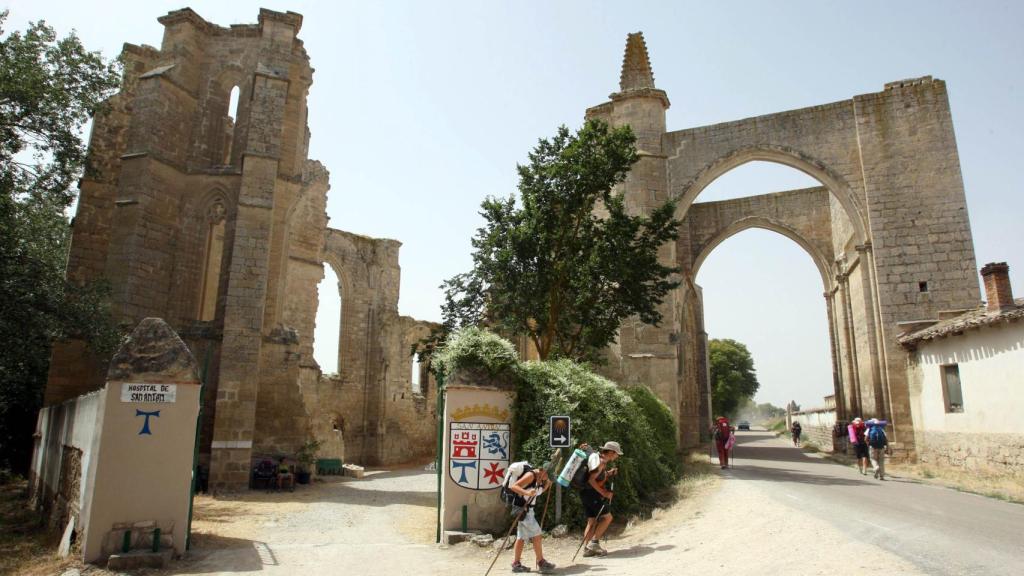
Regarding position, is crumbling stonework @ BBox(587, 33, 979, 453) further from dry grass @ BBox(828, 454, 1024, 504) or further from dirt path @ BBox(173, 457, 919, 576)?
dirt path @ BBox(173, 457, 919, 576)

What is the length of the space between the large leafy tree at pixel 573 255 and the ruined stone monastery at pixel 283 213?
3890mm

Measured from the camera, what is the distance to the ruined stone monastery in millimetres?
12789

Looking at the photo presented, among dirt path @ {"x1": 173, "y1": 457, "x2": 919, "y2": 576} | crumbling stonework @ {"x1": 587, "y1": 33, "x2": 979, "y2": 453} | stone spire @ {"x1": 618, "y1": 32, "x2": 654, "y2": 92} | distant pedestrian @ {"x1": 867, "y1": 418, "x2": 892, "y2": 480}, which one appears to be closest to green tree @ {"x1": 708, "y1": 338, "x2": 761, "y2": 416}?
crumbling stonework @ {"x1": 587, "y1": 33, "x2": 979, "y2": 453}

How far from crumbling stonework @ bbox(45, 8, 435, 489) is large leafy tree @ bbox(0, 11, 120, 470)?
0.69m

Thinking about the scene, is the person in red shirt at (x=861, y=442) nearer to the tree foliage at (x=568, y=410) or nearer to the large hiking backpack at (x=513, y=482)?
the tree foliage at (x=568, y=410)

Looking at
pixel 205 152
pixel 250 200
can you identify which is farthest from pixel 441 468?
pixel 205 152

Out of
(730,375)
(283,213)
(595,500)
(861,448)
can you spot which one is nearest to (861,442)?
(861,448)

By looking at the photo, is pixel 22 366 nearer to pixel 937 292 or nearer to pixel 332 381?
pixel 332 381

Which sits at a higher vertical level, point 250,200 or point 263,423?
point 250,200

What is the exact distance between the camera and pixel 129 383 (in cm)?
620

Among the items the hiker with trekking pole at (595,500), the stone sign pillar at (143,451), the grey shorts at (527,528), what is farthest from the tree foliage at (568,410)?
the stone sign pillar at (143,451)

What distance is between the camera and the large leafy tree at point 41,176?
10109 millimetres

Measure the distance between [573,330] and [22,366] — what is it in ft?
39.4

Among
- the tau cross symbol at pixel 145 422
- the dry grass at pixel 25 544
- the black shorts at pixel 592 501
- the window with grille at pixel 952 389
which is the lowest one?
the dry grass at pixel 25 544
